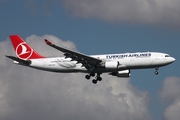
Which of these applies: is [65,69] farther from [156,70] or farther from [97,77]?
[156,70]

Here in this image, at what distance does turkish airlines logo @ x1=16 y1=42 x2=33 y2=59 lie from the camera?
91.0 meters

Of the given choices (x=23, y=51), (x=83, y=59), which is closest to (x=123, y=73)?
(x=83, y=59)

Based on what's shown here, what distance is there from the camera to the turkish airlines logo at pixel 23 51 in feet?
299

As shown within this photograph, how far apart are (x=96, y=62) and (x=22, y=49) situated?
15.4 metres

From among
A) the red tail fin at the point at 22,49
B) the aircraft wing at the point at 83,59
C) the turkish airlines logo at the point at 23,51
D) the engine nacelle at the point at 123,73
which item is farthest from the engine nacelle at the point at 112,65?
the turkish airlines logo at the point at 23,51

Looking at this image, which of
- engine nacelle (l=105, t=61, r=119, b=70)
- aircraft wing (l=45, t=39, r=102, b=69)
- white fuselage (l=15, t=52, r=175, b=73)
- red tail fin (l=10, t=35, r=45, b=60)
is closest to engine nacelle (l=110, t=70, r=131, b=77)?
white fuselage (l=15, t=52, r=175, b=73)

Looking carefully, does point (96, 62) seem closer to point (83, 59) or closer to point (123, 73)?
point (83, 59)

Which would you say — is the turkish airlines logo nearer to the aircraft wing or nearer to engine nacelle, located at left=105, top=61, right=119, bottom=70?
the aircraft wing

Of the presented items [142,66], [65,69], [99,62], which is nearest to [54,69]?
[65,69]

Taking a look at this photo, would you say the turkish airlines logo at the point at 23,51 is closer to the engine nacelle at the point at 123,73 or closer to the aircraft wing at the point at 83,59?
the aircraft wing at the point at 83,59

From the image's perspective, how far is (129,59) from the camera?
81812mm

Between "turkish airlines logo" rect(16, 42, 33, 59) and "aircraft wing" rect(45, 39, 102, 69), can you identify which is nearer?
"aircraft wing" rect(45, 39, 102, 69)

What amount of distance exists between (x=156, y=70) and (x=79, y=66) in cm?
1209

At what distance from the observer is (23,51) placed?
3622 inches
